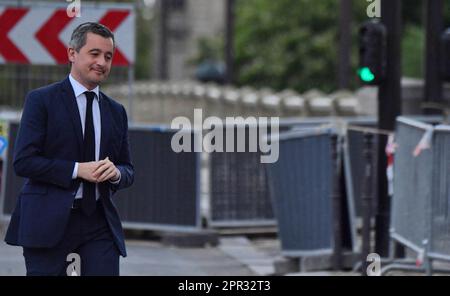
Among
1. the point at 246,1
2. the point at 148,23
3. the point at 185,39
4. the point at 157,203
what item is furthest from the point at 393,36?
the point at 185,39

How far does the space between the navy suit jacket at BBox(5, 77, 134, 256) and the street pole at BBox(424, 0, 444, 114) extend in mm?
9485

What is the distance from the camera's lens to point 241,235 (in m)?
16.3

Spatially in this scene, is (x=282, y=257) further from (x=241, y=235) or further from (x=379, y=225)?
(x=241, y=235)

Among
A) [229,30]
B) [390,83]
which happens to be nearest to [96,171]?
[390,83]

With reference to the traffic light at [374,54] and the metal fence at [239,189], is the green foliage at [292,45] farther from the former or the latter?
the traffic light at [374,54]

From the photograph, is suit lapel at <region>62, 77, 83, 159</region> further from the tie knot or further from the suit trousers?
the suit trousers

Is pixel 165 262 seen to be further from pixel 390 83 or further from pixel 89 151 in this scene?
pixel 89 151

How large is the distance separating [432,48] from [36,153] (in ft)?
34.5

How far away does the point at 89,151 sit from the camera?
247 inches

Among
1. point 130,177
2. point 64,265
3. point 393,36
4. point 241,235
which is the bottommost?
point 241,235

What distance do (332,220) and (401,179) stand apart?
1155mm

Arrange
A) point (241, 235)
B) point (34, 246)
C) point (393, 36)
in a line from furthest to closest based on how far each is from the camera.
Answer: point (241, 235), point (393, 36), point (34, 246)

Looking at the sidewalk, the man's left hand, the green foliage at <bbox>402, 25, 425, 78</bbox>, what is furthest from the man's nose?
the green foliage at <bbox>402, 25, 425, 78</bbox>

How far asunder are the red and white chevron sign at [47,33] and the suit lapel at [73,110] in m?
8.95
